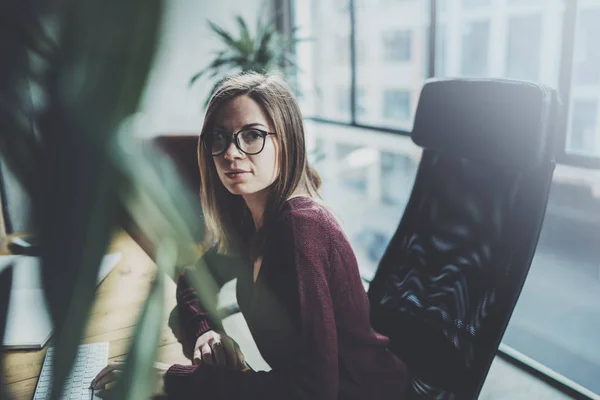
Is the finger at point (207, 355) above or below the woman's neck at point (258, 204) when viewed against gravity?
below

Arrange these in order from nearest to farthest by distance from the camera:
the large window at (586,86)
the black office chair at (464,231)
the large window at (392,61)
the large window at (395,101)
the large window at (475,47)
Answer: the black office chair at (464,231), the large window at (586,86), the large window at (475,47), the large window at (392,61), the large window at (395,101)

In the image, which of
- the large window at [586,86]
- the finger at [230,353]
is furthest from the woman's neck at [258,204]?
the large window at [586,86]

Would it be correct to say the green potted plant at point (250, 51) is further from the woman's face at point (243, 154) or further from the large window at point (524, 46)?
the woman's face at point (243, 154)

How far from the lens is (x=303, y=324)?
87 centimetres

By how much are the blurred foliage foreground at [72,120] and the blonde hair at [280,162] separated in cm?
66

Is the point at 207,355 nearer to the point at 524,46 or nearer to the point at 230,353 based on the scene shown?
the point at 230,353

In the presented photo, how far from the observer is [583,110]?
Result: 2541 mm

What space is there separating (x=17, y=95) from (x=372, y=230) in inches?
174

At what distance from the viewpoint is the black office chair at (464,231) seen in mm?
1040

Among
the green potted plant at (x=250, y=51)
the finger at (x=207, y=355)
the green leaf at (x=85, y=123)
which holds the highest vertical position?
the green potted plant at (x=250, y=51)

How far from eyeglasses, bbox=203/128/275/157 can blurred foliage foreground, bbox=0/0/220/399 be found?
70 centimetres

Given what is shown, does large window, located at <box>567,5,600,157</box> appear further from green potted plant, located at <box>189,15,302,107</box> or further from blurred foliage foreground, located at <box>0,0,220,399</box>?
blurred foliage foreground, located at <box>0,0,220,399</box>

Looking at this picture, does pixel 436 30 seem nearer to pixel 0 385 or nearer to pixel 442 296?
pixel 442 296

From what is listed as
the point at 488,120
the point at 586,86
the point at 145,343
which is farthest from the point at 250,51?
the point at 145,343
